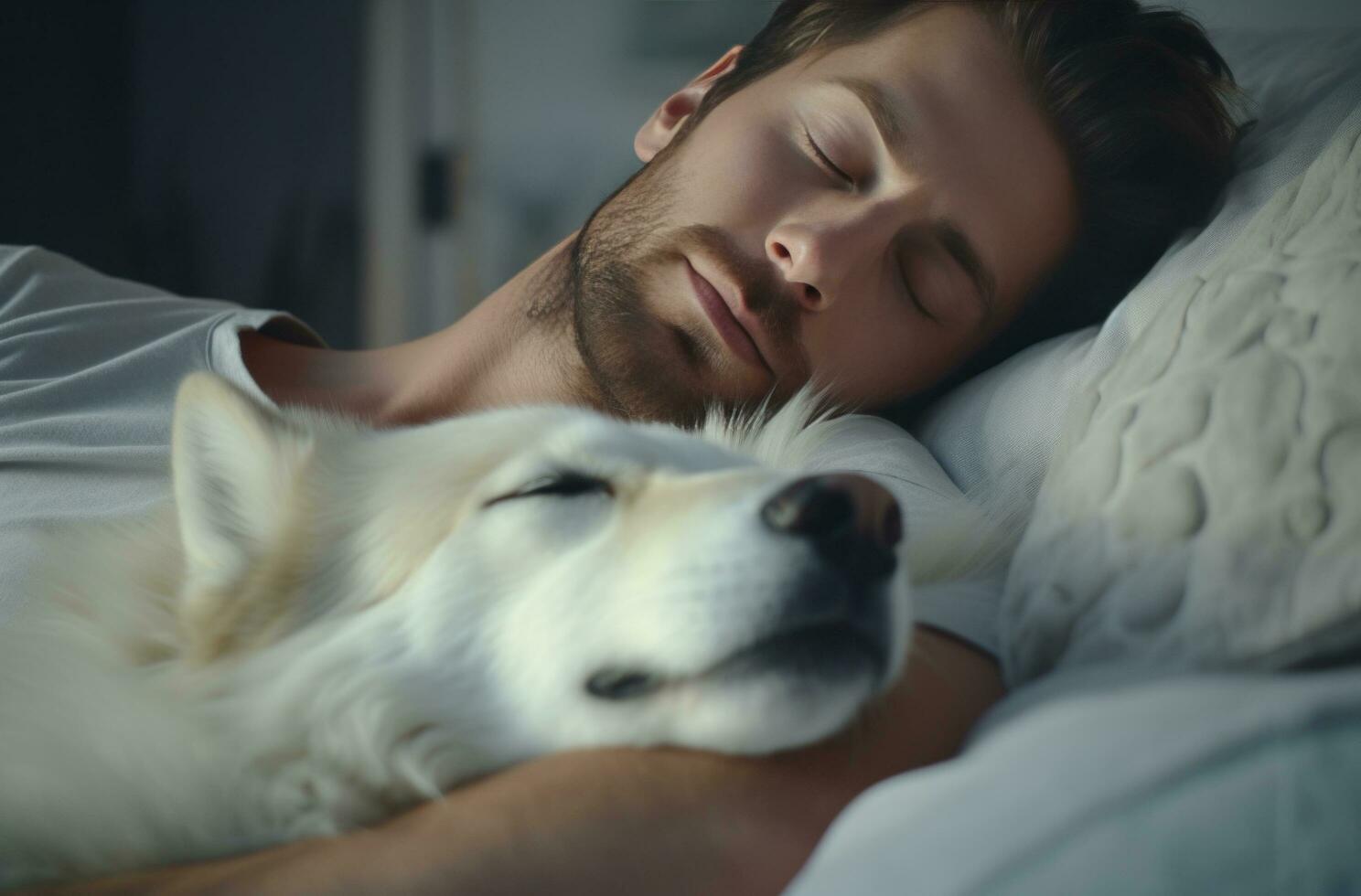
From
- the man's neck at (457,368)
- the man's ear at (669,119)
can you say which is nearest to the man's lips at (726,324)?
the man's neck at (457,368)

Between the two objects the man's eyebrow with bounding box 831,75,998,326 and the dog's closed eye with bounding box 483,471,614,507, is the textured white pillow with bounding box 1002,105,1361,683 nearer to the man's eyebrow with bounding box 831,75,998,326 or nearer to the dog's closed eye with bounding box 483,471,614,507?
the dog's closed eye with bounding box 483,471,614,507

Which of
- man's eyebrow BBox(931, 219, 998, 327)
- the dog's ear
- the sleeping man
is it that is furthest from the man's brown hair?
the dog's ear

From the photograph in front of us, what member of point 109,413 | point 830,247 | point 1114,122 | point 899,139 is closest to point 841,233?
point 830,247

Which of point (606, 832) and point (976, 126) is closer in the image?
point (606, 832)

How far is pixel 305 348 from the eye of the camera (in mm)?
1848

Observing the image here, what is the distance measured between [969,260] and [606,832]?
45.4 inches

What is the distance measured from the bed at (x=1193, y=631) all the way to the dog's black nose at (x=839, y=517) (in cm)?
15

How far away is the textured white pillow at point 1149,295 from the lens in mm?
1244

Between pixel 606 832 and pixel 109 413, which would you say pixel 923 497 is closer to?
pixel 606 832

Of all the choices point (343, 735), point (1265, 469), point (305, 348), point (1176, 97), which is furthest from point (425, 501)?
point (1176, 97)

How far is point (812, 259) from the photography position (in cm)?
129

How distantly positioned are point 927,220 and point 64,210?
339cm

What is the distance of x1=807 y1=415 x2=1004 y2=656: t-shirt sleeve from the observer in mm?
840

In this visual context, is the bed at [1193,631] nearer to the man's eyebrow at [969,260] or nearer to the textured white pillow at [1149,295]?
the textured white pillow at [1149,295]
